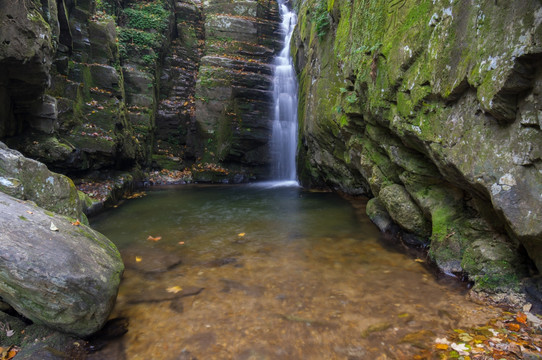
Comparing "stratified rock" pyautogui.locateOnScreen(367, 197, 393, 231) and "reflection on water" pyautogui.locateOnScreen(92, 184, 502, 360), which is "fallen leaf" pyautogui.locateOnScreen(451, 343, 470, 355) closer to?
"reflection on water" pyautogui.locateOnScreen(92, 184, 502, 360)

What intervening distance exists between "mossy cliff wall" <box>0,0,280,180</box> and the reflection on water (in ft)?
12.6

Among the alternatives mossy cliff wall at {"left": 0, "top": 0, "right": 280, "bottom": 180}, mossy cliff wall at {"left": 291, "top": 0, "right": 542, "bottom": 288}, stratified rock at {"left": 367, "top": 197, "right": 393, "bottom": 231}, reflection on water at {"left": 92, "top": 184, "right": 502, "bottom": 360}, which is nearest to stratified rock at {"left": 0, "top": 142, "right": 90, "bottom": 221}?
reflection on water at {"left": 92, "top": 184, "right": 502, "bottom": 360}

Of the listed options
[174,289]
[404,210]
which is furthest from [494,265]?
[174,289]

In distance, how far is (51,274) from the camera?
277 centimetres

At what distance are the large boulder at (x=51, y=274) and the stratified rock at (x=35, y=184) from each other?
100 centimetres

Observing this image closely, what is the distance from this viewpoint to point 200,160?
1540 cm

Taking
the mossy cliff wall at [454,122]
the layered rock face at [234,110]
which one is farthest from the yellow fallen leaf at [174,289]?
the layered rock face at [234,110]

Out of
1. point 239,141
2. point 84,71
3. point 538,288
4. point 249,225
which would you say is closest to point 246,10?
point 239,141

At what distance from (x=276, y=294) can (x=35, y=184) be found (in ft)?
13.0

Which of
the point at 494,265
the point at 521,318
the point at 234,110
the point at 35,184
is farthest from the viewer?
the point at 234,110

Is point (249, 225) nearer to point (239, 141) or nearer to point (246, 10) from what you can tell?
point (239, 141)

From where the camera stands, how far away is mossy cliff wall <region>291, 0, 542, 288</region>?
2920mm

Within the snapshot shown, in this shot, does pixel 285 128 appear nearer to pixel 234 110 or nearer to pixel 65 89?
pixel 234 110

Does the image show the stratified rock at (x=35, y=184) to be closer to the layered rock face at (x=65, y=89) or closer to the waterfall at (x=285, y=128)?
the layered rock face at (x=65, y=89)
